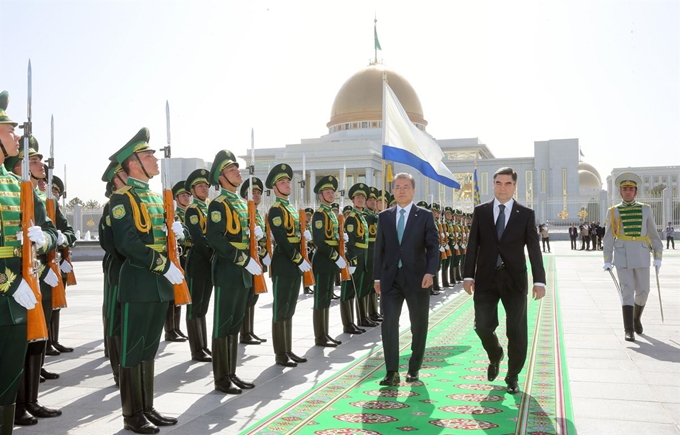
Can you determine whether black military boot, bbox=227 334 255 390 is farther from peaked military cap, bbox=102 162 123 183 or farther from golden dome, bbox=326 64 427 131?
golden dome, bbox=326 64 427 131

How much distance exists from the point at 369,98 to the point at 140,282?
58749 mm

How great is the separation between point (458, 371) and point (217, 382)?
7.53ft

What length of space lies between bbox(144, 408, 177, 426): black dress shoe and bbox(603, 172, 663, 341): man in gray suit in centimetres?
586

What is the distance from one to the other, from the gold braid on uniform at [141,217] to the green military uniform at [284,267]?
7.90 feet

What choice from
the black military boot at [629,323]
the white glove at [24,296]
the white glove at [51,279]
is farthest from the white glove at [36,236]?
the black military boot at [629,323]

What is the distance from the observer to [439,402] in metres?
5.31

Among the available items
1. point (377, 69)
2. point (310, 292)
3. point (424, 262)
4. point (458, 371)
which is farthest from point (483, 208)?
point (377, 69)

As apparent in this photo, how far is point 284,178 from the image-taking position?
7168 millimetres


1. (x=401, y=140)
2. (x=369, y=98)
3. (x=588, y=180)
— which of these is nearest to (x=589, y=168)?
(x=588, y=180)

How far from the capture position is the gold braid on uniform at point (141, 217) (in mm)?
4738

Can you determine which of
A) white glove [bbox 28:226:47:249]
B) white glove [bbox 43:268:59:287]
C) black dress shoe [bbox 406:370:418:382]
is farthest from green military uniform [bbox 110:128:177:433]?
black dress shoe [bbox 406:370:418:382]

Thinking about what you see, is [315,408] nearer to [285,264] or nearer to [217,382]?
[217,382]

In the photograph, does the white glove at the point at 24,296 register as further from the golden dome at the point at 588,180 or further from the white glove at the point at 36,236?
the golden dome at the point at 588,180

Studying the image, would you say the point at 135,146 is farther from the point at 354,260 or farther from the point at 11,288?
the point at 354,260
